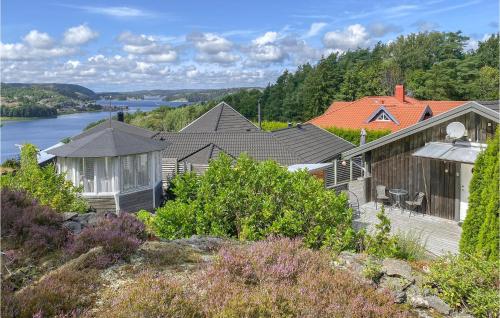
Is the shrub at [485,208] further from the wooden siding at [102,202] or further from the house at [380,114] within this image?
the house at [380,114]

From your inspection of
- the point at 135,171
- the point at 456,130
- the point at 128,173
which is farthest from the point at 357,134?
the point at 128,173

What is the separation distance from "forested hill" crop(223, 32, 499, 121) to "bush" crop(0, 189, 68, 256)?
181 ft

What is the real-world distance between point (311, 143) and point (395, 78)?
160 ft

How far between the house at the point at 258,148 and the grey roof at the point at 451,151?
5.30 metres

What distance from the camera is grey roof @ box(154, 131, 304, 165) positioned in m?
19.0

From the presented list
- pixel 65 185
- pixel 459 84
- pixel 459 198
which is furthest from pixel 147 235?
pixel 459 84

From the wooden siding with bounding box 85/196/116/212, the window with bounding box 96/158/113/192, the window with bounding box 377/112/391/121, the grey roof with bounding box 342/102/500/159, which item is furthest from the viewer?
the window with bounding box 377/112/391/121

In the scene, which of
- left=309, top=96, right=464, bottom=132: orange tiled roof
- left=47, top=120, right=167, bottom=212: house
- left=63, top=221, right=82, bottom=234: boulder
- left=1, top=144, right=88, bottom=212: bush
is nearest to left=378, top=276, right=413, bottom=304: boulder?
left=63, top=221, right=82, bottom=234: boulder

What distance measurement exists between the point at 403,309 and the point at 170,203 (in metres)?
4.35

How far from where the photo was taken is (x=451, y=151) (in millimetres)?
12156

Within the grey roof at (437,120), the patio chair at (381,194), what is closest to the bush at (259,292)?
the grey roof at (437,120)

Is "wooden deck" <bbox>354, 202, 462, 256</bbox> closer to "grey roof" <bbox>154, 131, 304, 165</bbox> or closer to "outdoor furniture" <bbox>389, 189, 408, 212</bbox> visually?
"outdoor furniture" <bbox>389, 189, 408, 212</bbox>

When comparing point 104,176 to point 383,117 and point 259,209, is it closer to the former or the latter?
point 259,209

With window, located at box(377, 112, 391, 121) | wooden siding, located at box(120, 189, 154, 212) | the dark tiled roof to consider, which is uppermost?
window, located at box(377, 112, 391, 121)
